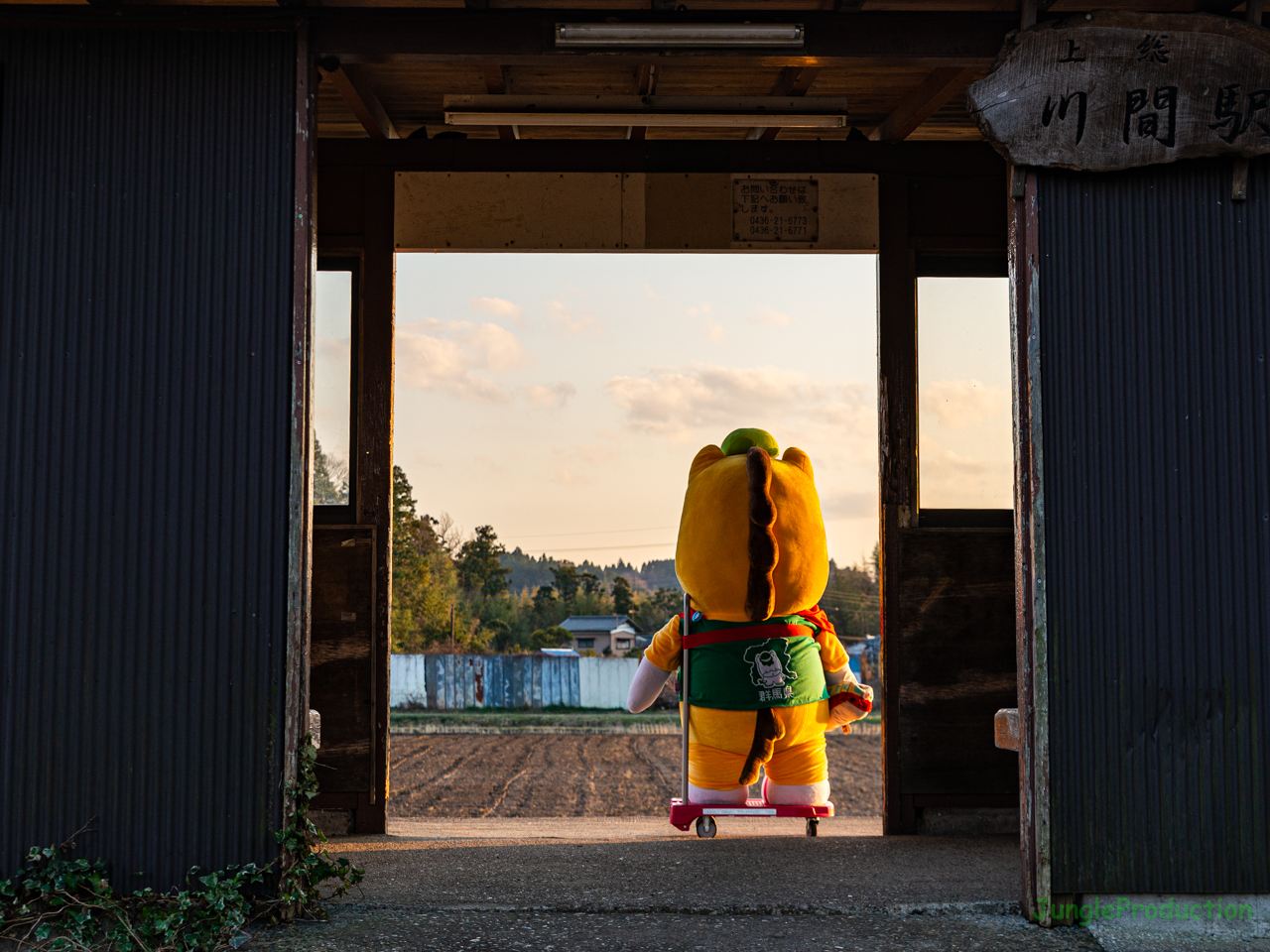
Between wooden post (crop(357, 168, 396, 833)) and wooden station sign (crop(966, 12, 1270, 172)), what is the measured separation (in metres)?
3.44

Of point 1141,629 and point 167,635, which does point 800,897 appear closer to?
point 1141,629

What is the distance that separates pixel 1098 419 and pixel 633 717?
88.2 ft

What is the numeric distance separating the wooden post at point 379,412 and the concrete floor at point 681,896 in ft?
3.14

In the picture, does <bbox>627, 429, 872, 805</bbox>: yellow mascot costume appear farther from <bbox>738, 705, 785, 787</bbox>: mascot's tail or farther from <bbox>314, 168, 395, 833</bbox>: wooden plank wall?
<bbox>314, 168, 395, 833</bbox>: wooden plank wall

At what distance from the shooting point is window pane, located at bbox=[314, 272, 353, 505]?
5965mm

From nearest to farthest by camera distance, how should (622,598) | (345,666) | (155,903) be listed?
(155,903)
(345,666)
(622,598)

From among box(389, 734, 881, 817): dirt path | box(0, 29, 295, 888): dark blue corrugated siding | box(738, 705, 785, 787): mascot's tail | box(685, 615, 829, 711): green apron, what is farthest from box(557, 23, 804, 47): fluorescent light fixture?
box(389, 734, 881, 817): dirt path

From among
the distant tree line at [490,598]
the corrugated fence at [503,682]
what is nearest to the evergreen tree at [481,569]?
the distant tree line at [490,598]

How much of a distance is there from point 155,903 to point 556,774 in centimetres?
1419

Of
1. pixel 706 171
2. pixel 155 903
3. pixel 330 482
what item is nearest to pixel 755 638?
pixel 330 482

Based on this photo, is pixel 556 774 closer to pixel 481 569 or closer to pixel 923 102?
pixel 923 102

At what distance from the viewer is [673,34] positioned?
4.01 m

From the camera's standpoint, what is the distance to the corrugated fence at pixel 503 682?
32.6m

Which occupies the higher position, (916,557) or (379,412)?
(379,412)
